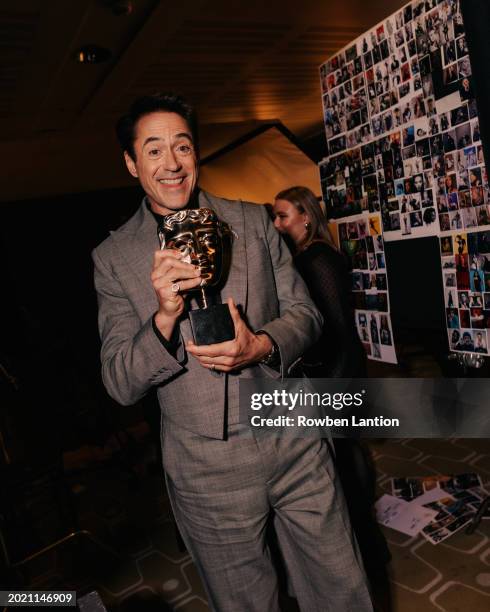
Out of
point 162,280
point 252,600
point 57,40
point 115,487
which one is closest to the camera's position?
point 162,280

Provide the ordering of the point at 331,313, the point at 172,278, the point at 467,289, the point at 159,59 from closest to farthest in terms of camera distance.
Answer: the point at 172,278, the point at 467,289, the point at 331,313, the point at 159,59

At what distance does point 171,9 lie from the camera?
9.90ft

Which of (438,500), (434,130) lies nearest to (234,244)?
(434,130)

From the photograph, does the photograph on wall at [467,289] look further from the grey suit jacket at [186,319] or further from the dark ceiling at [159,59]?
the dark ceiling at [159,59]

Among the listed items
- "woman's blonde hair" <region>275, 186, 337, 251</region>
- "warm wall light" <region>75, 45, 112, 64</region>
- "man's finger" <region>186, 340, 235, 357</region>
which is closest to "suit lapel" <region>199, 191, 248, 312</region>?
"man's finger" <region>186, 340, 235, 357</region>

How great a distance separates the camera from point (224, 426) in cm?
129

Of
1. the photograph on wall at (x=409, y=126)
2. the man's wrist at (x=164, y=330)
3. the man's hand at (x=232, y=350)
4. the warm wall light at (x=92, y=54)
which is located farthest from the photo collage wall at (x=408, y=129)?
the warm wall light at (x=92, y=54)

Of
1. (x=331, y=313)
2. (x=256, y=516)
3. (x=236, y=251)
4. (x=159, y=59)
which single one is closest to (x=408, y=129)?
(x=331, y=313)

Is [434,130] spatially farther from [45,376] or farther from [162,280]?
[45,376]

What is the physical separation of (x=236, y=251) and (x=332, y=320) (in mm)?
1216

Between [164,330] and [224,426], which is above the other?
[164,330]

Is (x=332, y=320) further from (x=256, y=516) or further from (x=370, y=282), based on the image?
(x=256, y=516)

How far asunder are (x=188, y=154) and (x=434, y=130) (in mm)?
1531

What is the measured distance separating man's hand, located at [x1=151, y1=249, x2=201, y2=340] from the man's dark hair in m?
0.41
